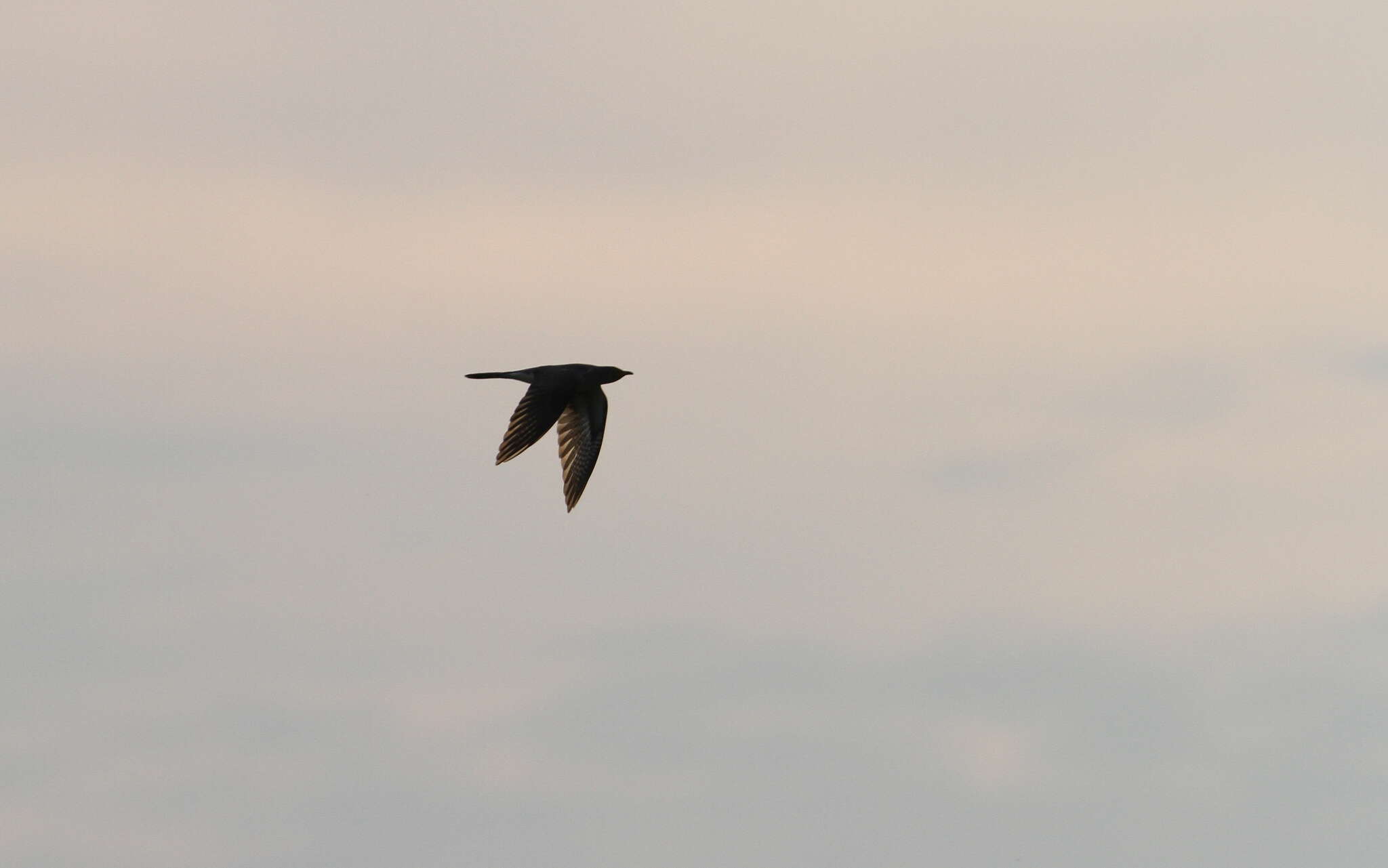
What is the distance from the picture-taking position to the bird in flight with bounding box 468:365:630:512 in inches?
1735

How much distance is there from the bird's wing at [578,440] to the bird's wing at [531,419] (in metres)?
2.01

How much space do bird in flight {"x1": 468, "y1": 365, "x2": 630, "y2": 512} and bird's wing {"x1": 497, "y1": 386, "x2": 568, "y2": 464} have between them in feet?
0.05

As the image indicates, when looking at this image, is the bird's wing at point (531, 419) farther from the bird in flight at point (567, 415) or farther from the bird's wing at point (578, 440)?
the bird's wing at point (578, 440)

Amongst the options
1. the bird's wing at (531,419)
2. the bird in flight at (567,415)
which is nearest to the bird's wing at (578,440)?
the bird in flight at (567,415)

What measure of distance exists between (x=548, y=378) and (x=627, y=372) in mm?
2046

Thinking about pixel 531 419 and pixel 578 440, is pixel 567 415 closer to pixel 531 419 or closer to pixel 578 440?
pixel 578 440

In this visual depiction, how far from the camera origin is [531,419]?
44312 millimetres

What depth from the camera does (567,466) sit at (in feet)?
157

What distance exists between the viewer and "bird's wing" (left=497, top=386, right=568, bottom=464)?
4344 centimetres

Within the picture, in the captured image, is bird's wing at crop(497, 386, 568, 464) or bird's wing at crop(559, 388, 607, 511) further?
bird's wing at crop(559, 388, 607, 511)

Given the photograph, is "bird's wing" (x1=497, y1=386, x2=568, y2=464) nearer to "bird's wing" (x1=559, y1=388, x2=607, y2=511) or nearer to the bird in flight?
the bird in flight

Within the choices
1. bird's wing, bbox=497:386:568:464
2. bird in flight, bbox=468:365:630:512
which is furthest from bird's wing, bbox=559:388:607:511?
bird's wing, bbox=497:386:568:464

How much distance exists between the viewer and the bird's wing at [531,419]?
4344 cm

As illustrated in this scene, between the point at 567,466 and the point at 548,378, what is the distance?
10.4ft
